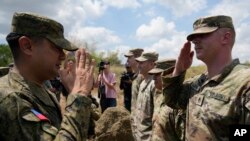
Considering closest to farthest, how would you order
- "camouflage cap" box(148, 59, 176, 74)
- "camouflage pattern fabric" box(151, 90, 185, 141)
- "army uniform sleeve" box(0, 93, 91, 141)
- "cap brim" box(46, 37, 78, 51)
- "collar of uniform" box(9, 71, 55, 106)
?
"army uniform sleeve" box(0, 93, 91, 141), "collar of uniform" box(9, 71, 55, 106), "cap brim" box(46, 37, 78, 51), "camouflage pattern fabric" box(151, 90, 185, 141), "camouflage cap" box(148, 59, 176, 74)

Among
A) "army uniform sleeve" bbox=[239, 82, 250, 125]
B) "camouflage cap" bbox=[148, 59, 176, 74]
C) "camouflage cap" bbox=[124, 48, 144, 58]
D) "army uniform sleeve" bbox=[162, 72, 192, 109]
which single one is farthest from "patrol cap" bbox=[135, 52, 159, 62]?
"army uniform sleeve" bbox=[239, 82, 250, 125]

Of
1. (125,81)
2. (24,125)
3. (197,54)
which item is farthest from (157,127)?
(125,81)

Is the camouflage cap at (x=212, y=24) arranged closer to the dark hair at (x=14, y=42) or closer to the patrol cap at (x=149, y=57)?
the dark hair at (x=14, y=42)

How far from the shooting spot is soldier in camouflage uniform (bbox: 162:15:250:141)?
3.44 meters

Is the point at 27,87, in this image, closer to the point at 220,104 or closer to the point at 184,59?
the point at 220,104

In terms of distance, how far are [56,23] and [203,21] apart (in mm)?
1610

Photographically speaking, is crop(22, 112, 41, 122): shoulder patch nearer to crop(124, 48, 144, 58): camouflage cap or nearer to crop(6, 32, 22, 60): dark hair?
crop(6, 32, 22, 60): dark hair

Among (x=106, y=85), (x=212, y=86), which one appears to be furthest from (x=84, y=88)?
(x=106, y=85)

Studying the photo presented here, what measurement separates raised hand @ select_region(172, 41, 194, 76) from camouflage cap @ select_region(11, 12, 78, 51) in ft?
4.94

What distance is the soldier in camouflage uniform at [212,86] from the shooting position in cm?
344

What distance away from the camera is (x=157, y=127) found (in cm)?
486

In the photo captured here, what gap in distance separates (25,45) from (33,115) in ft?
1.73

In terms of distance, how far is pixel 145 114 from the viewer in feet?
20.5

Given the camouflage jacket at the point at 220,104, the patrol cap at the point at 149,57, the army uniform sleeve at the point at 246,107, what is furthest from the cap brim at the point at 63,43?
the patrol cap at the point at 149,57
